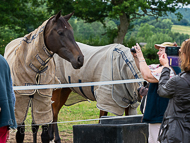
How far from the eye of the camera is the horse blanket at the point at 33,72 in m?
3.45

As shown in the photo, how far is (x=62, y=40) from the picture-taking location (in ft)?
11.5

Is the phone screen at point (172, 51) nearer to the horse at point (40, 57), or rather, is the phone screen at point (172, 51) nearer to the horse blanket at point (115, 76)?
the horse at point (40, 57)

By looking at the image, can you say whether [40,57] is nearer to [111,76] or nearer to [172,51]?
[111,76]

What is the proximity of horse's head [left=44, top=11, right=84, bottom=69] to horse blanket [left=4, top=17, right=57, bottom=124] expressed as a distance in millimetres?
78

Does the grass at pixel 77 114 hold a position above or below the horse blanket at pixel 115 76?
below

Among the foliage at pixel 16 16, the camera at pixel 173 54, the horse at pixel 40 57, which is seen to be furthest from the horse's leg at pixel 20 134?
the foliage at pixel 16 16

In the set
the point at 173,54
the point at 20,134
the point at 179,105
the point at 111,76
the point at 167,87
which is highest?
the point at 173,54

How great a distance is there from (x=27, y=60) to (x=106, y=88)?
4.84 feet

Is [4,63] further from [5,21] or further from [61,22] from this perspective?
[5,21]

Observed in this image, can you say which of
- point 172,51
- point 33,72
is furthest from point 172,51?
point 33,72

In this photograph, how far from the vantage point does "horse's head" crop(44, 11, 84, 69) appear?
3463 mm

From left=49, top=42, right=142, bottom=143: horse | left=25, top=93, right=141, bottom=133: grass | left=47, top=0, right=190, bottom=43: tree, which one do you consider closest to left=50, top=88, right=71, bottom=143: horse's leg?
left=49, top=42, right=142, bottom=143: horse

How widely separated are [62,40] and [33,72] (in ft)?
1.89

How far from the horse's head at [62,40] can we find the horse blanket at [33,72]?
78 millimetres
